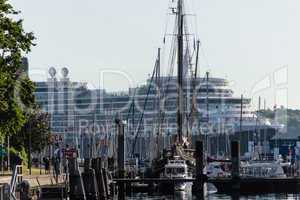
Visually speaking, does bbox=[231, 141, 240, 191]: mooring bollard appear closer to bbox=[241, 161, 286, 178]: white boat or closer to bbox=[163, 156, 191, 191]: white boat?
bbox=[163, 156, 191, 191]: white boat

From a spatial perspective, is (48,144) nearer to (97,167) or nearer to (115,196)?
(115,196)

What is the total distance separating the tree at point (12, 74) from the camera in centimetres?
5697

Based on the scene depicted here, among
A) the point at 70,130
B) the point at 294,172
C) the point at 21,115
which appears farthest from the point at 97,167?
the point at 70,130

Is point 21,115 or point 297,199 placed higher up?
point 21,115

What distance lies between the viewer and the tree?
57.0 m

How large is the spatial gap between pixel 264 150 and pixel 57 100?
139 feet

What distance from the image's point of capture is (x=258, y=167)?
103 meters

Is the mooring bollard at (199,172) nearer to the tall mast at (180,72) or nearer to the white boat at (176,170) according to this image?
the white boat at (176,170)

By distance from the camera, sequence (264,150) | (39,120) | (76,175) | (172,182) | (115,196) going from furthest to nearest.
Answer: (264,150) → (39,120) → (172,182) → (115,196) → (76,175)

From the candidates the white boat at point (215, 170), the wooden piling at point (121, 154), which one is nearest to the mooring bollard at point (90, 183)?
the wooden piling at point (121, 154)

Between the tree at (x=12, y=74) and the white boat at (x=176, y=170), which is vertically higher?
the tree at (x=12, y=74)

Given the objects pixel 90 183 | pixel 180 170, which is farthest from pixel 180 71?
pixel 90 183

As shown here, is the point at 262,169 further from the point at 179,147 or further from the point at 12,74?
the point at 12,74

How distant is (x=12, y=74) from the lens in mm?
58469
